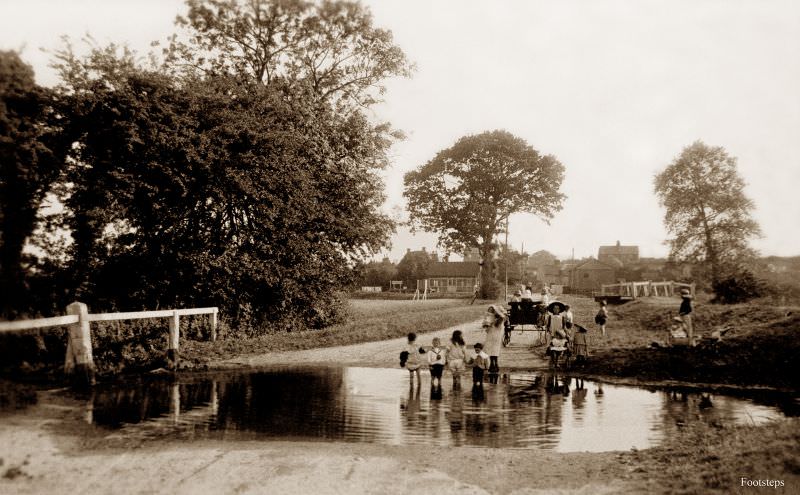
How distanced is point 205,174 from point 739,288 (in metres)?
23.1

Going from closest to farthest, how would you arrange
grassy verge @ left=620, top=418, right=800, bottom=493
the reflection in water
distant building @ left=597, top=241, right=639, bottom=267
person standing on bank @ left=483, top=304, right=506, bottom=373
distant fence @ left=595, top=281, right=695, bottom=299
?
grassy verge @ left=620, top=418, right=800, bottom=493, the reflection in water, person standing on bank @ left=483, top=304, right=506, bottom=373, distant fence @ left=595, top=281, right=695, bottom=299, distant building @ left=597, top=241, right=639, bottom=267

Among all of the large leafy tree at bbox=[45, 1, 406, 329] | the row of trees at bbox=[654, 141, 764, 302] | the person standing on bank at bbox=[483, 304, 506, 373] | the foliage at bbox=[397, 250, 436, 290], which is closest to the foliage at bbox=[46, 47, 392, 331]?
the large leafy tree at bbox=[45, 1, 406, 329]

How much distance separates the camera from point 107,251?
17734 millimetres

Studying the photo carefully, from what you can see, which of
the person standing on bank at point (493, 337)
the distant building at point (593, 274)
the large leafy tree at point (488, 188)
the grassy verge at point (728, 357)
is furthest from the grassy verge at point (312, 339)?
the distant building at point (593, 274)

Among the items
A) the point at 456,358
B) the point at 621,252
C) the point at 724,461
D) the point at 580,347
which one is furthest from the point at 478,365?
the point at 621,252

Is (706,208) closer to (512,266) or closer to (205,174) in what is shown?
(512,266)

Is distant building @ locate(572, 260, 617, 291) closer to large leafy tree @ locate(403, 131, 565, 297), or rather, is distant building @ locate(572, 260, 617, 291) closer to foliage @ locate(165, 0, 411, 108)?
large leafy tree @ locate(403, 131, 565, 297)

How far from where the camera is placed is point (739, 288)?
25250 mm

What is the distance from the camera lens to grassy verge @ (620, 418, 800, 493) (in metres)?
5.61

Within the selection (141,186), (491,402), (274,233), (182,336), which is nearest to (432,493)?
(491,402)

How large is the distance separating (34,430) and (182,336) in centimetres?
993

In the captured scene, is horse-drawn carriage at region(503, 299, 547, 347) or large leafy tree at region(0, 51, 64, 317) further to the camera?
horse-drawn carriage at region(503, 299, 547, 347)

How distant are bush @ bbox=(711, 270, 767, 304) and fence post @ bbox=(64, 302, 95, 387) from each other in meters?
25.2

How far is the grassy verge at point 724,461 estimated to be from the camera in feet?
18.4
